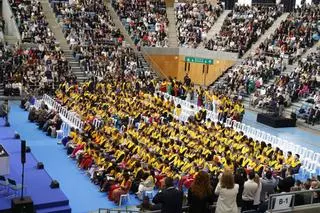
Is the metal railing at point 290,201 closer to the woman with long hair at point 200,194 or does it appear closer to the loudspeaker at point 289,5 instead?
the woman with long hair at point 200,194

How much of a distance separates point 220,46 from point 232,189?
Result: 3067 centimetres

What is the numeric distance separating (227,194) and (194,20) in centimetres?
Result: 3512

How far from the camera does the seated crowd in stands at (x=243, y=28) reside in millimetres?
36562

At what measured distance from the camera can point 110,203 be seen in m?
14.0

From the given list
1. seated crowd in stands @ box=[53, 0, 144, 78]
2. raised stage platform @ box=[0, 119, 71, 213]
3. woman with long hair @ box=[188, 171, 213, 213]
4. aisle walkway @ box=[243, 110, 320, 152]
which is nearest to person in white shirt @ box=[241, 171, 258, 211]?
woman with long hair @ box=[188, 171, 213, 213]

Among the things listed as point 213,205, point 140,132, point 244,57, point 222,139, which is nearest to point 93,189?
point 140,132

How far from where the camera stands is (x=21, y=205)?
1171 centimetres

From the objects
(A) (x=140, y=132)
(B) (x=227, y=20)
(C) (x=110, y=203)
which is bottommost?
(C) (x=110, y=203)

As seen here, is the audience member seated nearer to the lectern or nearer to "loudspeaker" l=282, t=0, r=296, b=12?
"loudspeaker" l=282, t=0, r=296, b=12

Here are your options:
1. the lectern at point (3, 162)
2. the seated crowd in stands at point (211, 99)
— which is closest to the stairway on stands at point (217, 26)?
the seated crowd in stands at point (211, 99)

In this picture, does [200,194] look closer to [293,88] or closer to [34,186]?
[34,186]

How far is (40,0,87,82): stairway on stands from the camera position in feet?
109

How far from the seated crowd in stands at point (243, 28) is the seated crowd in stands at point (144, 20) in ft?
13.8

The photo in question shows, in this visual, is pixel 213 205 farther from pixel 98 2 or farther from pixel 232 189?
pixel 98 2
